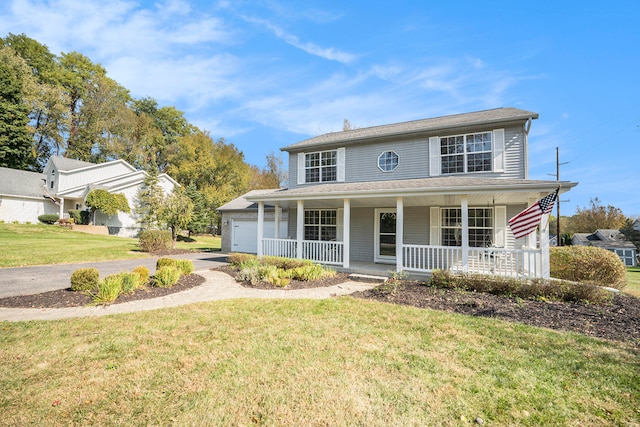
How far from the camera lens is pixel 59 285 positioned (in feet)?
25.9

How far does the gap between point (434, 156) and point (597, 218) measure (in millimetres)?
46710

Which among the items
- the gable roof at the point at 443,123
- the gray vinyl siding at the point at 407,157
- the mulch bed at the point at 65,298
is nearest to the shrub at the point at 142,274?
the mulch bed at the point at 65,298

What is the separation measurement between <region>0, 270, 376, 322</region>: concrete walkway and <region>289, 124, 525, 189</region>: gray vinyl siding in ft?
17.0

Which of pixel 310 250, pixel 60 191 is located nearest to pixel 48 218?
pixel 60 191

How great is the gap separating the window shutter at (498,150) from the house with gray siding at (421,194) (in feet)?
0.10

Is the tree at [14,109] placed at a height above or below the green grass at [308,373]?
above

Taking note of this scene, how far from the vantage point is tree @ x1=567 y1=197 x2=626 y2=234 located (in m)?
39.6

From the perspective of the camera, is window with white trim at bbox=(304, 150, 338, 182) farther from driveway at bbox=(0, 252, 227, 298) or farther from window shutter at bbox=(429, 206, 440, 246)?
driveway at bbox=(0, 252, 227, 298)

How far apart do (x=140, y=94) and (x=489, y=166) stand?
48829 mm

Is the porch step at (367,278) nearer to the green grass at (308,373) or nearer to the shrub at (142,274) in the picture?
the green grass at (308,373)

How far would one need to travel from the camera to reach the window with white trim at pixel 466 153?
33.9ft

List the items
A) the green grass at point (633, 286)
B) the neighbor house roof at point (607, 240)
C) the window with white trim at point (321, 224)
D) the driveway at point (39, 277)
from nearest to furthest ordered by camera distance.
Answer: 1. the driveway at point (39, 277)
2. the green grass at point (633, 286)
3. the window with white trim at point (321, 224)
4. the neighbor house roof at point (607, 240)

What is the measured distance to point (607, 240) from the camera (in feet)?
111

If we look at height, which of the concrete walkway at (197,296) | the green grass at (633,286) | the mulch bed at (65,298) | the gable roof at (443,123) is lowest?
the green grass at (633,286)
